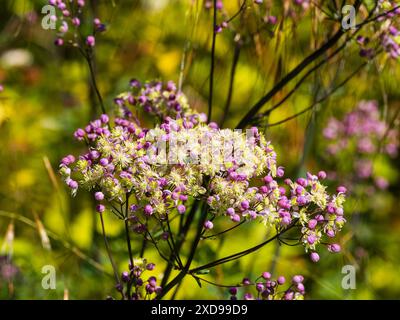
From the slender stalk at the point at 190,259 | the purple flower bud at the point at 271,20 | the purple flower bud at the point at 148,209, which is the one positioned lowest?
the slender stalk at the point at 190,259

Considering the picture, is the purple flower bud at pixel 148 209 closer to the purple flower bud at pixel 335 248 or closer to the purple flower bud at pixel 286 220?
the purple flower bud at pixel 286 220

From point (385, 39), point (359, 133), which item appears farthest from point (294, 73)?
point (359, 133)

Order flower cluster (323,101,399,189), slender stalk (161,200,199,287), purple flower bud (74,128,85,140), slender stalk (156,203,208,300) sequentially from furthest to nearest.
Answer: flower cluster (323,101,399,189), slender stalk (161,200,199,287), purple flower bud (74,128,85,140), slender stalk (156,203,208,300)

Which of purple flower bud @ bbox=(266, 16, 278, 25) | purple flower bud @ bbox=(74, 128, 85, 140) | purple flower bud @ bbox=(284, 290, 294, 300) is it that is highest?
purple flower bud @ bbox=(266, 16, 278, 25)

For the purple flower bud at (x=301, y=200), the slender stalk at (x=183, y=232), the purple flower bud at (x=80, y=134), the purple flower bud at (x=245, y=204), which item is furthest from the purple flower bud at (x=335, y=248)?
the purple flower bud at (x=80, y=134)

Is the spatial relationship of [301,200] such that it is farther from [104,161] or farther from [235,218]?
[104,161]

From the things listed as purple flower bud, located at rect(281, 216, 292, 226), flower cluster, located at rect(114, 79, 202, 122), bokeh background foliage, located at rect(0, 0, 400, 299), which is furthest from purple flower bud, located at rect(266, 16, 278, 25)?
purple flower bud, located at rect(281, 216, 292, 226)

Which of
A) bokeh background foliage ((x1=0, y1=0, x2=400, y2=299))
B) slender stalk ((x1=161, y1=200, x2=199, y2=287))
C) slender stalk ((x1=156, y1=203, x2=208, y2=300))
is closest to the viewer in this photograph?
slender stalk ((x1=156, y1=203, x2=208, y2=300))

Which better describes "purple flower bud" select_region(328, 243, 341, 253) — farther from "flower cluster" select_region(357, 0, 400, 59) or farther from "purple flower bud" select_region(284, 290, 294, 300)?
"flower cluster" select_region(357, 0, 400, 59)

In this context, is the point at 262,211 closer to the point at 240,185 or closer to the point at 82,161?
the point at 240,185
